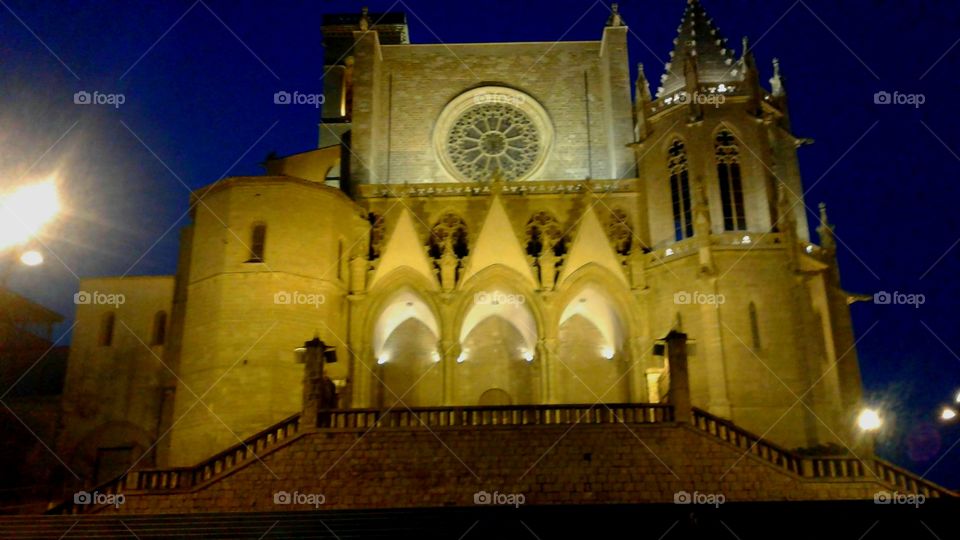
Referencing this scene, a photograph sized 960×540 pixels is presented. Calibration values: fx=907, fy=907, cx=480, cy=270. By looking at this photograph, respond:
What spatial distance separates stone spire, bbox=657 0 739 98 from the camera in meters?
28.8

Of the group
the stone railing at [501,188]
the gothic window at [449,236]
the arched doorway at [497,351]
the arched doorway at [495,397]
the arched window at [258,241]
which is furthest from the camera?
the stone railing at [501,188]

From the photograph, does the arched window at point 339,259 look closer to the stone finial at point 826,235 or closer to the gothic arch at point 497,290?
the gothic arch at point 497,290

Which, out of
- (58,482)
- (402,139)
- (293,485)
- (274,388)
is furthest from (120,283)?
(293,485)

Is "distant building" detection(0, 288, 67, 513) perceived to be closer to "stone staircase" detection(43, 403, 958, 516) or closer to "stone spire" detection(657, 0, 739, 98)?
"stone staircase" detection(43, 403, 958, 516)

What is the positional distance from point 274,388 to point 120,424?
21.6 ft

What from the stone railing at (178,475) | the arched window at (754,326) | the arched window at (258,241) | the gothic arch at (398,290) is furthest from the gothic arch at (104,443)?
the arched window at (754,326)

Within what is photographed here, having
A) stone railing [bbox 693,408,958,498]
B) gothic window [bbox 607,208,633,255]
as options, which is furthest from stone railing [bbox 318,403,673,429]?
gothic window [bbox 607,208,633,255]

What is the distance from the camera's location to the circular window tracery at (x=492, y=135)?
30.8 metres

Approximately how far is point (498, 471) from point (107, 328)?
15.0 meters

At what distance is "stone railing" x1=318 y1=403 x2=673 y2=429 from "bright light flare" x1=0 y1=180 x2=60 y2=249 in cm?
745

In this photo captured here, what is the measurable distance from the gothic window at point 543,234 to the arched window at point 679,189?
11.1 ft

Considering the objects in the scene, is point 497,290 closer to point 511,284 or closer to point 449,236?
point 511,284

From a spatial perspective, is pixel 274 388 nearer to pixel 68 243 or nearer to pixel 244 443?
pixel 244 443

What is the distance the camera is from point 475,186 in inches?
1109
